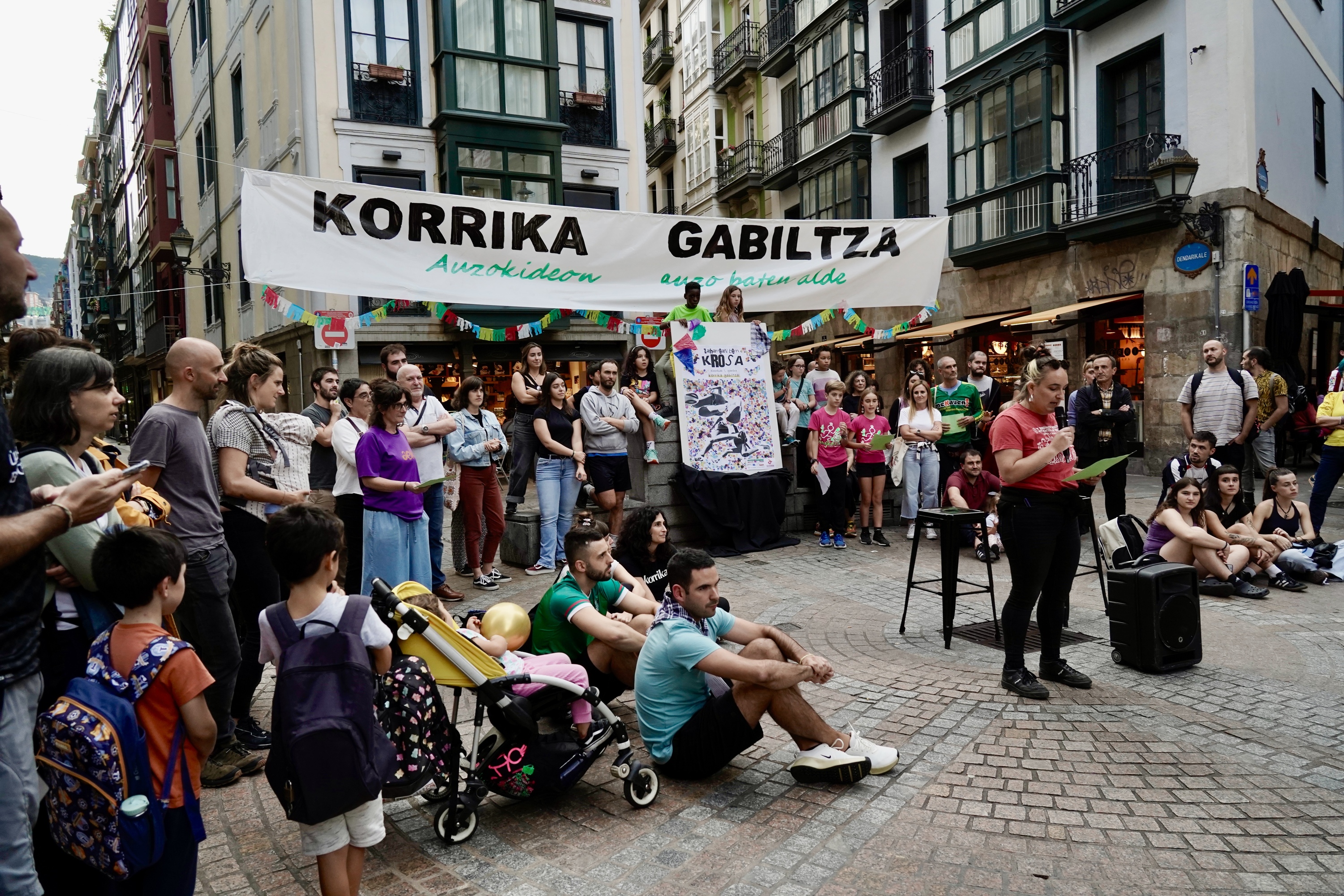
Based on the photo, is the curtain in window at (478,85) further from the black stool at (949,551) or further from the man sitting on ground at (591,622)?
the man sitting on ground at (591,622)

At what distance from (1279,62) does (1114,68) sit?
2.67 m

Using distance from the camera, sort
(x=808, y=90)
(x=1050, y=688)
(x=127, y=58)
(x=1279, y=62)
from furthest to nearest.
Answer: (x=127, y=58) < (x=808, y=90) < (x=1279, y=62) < (x=1050, y=688)

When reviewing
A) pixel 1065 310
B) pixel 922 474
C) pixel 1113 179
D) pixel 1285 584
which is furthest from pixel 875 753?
pixel 1113 179

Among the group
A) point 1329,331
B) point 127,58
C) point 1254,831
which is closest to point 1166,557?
point 1254,831

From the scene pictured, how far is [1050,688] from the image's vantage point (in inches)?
207

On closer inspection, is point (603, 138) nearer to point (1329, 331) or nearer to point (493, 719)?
point (1329, 331)

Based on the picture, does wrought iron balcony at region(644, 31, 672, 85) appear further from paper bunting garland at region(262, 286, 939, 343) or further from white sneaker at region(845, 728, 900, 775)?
white sneaker at region(845, 728, 900, 775)

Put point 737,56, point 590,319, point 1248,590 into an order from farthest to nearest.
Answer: point 737,56
point 590,319
point 1248,590

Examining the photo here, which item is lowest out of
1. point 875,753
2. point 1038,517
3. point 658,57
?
point 875,753

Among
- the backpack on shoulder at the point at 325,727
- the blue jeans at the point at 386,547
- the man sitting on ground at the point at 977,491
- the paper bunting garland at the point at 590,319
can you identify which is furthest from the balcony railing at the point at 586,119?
the backpack on shoulder at the point at 325,727

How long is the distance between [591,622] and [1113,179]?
15964 mm

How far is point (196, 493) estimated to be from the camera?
13.0ft

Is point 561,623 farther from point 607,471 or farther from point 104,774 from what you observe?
point 607,471

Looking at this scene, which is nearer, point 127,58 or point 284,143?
point 284,143
